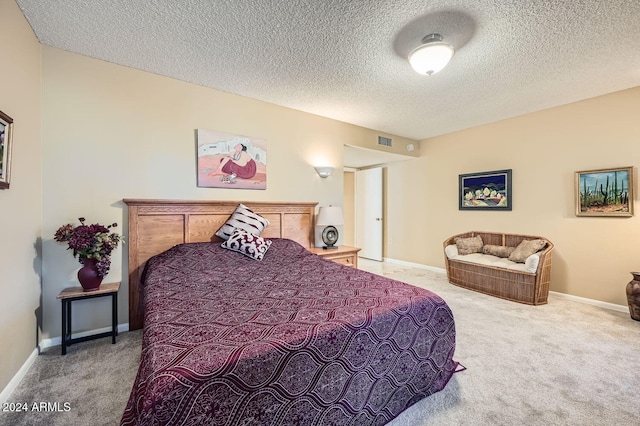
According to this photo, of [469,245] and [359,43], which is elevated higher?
[359,43]

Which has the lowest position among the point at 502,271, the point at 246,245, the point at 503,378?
the point at 503,378

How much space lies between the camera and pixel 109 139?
259cm

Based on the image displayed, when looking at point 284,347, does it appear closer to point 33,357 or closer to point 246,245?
point 246,245

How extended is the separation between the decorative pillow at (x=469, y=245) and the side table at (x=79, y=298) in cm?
453

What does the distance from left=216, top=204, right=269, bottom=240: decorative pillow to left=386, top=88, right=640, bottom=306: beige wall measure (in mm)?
3569

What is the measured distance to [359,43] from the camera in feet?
7.50

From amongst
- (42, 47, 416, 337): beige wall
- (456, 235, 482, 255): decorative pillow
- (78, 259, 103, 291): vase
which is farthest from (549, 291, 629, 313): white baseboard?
(78, 259, 103, 291): vase

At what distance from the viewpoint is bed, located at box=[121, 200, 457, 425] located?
97 centimetres

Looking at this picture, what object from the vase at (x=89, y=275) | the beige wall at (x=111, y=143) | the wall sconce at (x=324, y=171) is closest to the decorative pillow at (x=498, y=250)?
the wall sconce at (x=324, y=171)

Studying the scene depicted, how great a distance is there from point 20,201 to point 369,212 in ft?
18.2

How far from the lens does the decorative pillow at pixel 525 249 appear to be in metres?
3.59

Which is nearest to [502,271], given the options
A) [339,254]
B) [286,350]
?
[339,254]

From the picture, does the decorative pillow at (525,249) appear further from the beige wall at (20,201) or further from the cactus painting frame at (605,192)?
the beige wall at (20,201)

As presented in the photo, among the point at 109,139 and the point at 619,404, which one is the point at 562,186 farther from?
the point at 109,139
